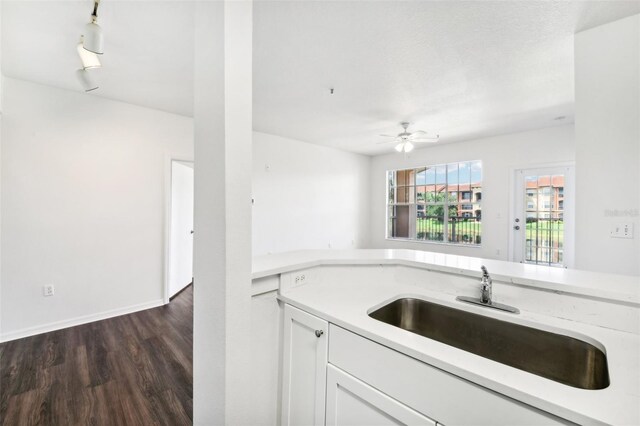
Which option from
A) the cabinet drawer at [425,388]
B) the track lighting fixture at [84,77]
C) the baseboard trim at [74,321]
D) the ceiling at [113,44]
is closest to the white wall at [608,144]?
the cabinet drawer at [425,388]

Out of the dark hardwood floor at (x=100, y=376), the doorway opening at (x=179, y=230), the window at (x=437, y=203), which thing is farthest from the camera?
the window at (x=437, y=203)

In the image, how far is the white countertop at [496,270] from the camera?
103 centimetres

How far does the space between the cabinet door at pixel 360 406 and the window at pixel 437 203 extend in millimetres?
5194

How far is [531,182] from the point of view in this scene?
15.4 feet

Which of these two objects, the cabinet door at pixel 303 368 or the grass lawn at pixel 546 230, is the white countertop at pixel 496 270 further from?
Result: the grass lawn at pixel 546 230

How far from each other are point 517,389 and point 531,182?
529cm

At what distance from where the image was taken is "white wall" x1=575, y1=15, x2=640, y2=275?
1.79m

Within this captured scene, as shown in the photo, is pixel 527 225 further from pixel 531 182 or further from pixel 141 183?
pixel 141 183

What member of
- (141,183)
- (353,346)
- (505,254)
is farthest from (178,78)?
(505,254)

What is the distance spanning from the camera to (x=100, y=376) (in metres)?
2.01

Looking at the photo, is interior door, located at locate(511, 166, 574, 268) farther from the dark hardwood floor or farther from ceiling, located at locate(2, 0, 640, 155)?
the dark hardwood floor

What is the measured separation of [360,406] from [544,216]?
5253 millimetres

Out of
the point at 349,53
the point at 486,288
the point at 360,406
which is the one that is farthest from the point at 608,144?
the point at 360,406

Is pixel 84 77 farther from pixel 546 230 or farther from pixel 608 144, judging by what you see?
pixel 546 230
